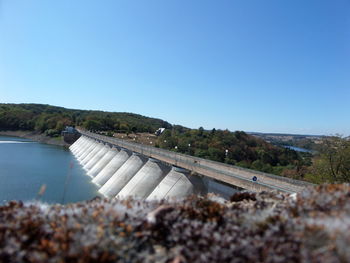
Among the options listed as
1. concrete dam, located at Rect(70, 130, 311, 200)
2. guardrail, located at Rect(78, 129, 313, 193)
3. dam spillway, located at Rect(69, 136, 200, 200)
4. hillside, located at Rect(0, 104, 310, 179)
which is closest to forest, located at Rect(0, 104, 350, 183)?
hillside, located at Rect(0, 104, 310, 179)

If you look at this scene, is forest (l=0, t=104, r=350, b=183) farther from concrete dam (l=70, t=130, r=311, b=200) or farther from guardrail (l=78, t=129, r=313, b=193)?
guardrail (l=78, t=129, r=313, b=193)

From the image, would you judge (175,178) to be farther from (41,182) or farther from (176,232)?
(41,182)

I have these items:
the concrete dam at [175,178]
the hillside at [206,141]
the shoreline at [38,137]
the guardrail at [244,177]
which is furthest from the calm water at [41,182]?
the shoreline at [38,137]

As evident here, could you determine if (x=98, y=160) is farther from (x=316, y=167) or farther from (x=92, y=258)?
(x=92, y=258)

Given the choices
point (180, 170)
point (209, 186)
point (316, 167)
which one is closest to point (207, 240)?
point (209, 186)

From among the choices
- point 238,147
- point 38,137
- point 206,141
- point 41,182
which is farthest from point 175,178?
point 38,137

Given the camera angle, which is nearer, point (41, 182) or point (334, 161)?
point (334, 161)
